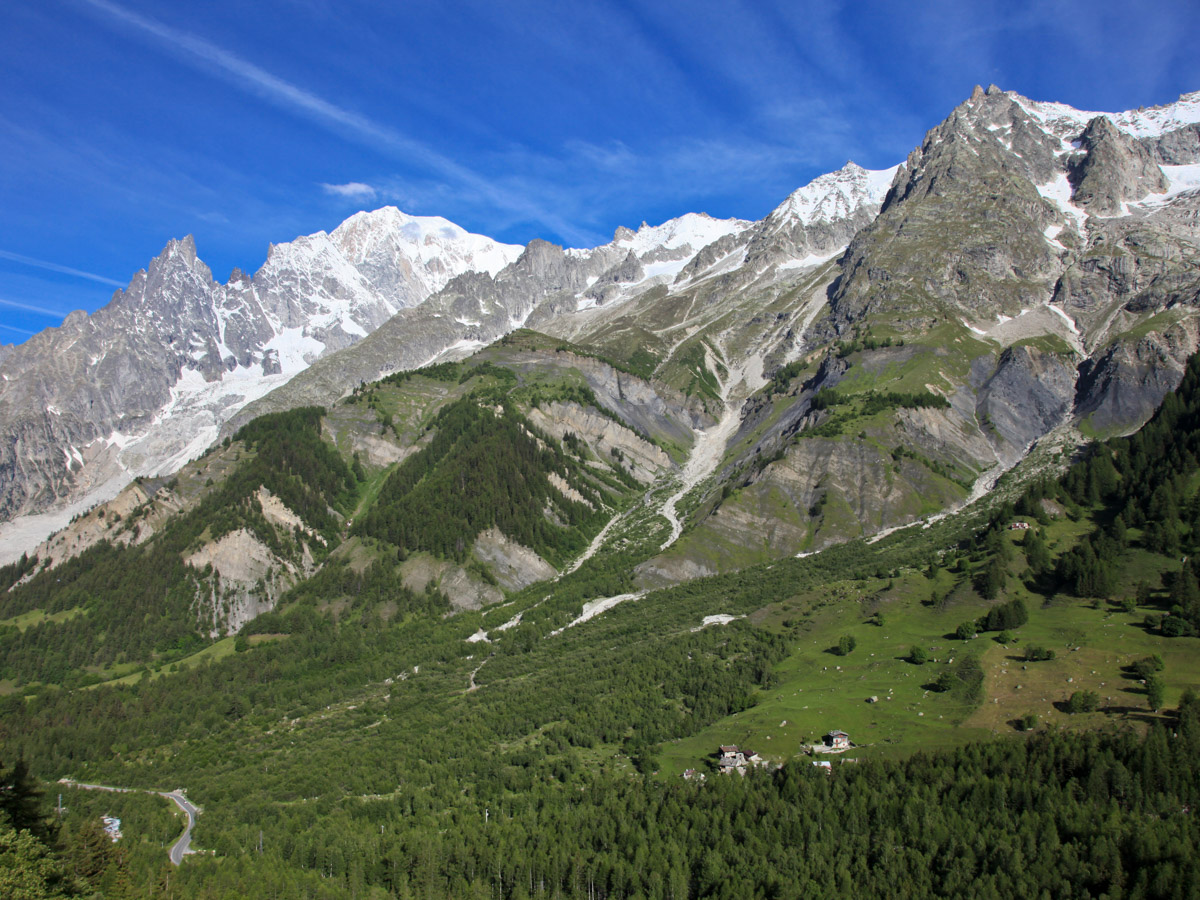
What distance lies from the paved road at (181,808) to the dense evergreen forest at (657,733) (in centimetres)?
235

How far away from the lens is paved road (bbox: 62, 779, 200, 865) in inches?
3920

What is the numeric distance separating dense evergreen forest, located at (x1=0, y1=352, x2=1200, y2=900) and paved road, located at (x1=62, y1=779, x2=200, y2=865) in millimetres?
2346

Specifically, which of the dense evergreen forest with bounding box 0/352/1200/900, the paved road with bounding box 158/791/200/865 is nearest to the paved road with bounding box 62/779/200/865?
the paved road with bounding box 158/791/200/865

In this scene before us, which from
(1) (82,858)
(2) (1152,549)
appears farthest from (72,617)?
(2) (1152,549)

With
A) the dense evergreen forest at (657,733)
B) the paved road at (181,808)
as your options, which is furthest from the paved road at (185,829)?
the dense evergreen forest at (657,733)

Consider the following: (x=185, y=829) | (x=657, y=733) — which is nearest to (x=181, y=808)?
(x=185, y=829)

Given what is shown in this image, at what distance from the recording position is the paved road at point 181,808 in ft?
Answer: 327

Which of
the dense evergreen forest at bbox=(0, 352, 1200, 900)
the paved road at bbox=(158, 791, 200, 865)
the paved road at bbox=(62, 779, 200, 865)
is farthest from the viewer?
the paved road at bbox=(62, 779, 200, 865)

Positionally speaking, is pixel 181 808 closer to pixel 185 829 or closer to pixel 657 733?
pixel 185 829

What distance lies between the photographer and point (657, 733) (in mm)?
118312

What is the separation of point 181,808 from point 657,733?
71.8 meters

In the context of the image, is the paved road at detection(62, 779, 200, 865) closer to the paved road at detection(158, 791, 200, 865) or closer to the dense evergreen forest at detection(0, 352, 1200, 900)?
the paved road at detection(158, 791, 200, 865)

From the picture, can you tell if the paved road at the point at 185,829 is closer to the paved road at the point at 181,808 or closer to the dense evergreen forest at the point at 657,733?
the paved road at the point at 181,808

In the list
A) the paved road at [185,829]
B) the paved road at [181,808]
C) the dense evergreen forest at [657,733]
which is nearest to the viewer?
the dense evergreen forest at [657,733]
